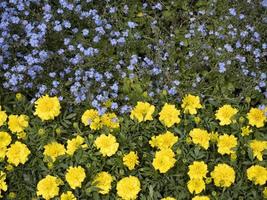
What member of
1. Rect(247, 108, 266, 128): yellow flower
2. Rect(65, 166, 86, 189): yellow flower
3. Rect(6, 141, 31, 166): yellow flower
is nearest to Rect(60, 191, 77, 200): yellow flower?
Rect(65, 166, 86, 189): yellow flower

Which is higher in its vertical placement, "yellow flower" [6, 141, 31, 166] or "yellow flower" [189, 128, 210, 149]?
"yellow flower" [189, 128, 210, 149]

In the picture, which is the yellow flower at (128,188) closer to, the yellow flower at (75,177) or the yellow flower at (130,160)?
the yellow flower at (130,160)

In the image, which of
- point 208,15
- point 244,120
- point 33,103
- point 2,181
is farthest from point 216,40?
point 2,181

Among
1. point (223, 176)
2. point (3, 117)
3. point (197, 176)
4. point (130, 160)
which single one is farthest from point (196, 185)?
point (3, 117)

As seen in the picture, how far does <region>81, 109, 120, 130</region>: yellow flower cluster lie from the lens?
399 centimetres

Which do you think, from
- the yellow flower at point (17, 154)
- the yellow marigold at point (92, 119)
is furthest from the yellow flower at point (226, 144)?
the yellow flower at point (17, 154)

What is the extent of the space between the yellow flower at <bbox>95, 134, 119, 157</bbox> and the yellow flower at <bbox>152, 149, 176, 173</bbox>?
0.90 feet

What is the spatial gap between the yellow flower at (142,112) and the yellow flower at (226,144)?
49 cm

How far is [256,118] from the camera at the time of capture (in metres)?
4.00

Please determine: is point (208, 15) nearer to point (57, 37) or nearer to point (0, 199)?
point (57, 37)

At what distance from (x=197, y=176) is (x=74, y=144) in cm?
81

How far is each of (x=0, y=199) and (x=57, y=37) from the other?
1326mm

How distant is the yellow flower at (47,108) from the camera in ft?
13.1

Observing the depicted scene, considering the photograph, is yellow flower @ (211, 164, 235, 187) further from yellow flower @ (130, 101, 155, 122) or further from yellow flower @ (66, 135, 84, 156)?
yellow flower @ (66, 135, 84, 156)
